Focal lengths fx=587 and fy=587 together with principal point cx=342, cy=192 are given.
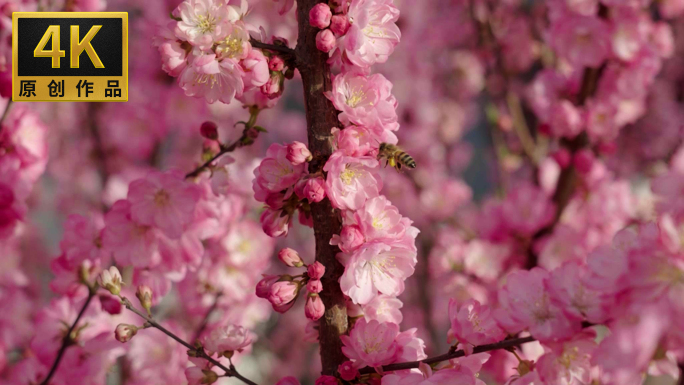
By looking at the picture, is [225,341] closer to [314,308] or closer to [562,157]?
[314,308]

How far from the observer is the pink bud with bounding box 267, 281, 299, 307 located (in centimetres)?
65

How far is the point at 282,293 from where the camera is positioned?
656 mm

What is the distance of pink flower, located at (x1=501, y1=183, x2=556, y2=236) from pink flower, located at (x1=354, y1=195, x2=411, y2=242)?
33.9 inches

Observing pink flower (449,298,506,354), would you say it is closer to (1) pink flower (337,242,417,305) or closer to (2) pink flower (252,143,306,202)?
(1) pink flower (337,242,417,305)

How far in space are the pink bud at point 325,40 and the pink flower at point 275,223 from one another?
20cm

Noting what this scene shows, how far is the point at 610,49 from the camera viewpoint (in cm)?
135

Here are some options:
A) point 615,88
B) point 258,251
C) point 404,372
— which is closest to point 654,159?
point 615,88

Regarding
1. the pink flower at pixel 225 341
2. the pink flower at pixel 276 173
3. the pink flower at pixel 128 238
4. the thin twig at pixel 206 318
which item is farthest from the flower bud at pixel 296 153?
the thin twig at pixel 206 318

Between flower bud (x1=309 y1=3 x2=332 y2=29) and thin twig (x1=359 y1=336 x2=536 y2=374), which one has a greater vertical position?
flower bud (x1=309 y1=3 x2=332 y2=29)

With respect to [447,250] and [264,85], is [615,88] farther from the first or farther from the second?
[264,85]

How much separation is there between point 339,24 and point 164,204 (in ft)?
1.31

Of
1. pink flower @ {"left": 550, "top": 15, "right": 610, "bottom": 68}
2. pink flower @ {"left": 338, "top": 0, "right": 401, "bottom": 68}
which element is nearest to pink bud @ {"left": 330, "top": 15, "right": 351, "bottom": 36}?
pink flower @ {"left": 338, "top": 0, "right": 401, "bottom": 68}

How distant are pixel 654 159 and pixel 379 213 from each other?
7.06 feet

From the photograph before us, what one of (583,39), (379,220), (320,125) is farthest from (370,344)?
(583,39)
